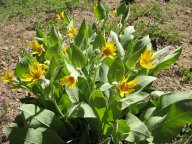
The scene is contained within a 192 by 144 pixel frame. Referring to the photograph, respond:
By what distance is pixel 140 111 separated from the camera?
3.71m

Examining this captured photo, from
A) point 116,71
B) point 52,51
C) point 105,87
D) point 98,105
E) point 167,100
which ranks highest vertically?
point 52,51

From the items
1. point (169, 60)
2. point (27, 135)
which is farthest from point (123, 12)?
point (27, 135)

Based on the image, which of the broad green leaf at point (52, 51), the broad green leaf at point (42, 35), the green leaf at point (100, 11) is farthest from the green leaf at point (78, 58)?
the green leaf at point (100, 11)

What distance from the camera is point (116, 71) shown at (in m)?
3.11

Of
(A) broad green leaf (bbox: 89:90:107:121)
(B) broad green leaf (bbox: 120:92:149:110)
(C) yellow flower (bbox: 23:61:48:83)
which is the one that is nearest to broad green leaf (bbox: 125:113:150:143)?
(B) broad green leaf (bbox: 120:92:149:110)

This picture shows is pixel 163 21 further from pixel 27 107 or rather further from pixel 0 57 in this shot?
pixel 27 107

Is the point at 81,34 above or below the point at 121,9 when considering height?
below

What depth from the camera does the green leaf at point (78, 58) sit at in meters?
3.29

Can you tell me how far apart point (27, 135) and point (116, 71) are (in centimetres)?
98

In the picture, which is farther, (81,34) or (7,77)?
(81,34)

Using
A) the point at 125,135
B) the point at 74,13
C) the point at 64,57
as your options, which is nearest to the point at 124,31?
the point at 64,57

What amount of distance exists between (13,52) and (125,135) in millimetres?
3358

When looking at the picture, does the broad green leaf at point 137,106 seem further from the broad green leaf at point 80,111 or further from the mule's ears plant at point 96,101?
the broad green leaf at point 80,111

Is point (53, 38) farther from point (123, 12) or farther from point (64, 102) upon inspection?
point (123, 12)
